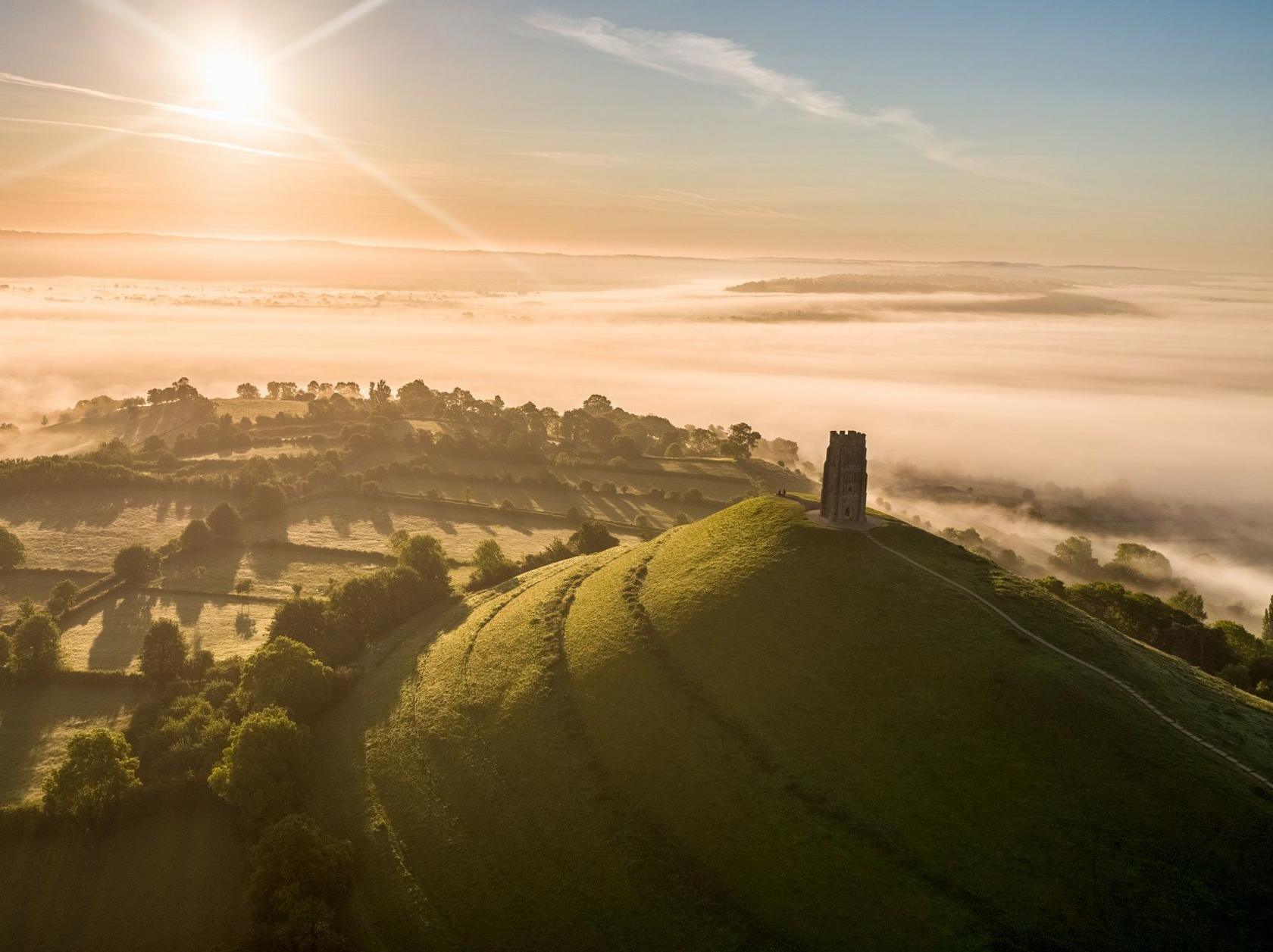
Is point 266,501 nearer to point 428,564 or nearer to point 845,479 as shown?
point 428,564

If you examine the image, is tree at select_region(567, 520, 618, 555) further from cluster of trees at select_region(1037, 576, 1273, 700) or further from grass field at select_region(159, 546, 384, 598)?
cluster of trees at select_region(1037, 576, 1273, 700)

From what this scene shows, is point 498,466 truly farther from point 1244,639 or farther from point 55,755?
point 1244,639

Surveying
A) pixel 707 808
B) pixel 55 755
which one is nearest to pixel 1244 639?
pixel 707 808

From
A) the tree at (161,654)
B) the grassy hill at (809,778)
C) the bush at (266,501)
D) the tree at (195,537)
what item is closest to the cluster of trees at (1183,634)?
the grassy hill at (809,778)

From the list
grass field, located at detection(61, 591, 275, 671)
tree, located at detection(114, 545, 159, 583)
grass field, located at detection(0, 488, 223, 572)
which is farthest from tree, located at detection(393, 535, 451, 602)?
grass field, located at detection(0, 488, 223, 572)

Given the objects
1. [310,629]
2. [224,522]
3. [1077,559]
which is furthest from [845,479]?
[1077,559]

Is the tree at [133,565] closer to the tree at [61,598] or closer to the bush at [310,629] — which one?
the tree at [61,598]
